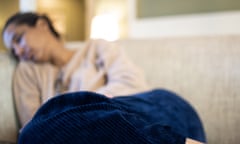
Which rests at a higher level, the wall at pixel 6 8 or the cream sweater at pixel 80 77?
the wall at pixel 6 8

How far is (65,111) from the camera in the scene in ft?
1.71

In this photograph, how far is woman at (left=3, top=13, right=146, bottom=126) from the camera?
1.00 m

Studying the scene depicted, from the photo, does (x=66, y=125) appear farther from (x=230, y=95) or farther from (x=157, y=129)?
(x=230, y=95)

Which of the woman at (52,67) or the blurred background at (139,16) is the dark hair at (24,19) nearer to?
the woman at (52,67)

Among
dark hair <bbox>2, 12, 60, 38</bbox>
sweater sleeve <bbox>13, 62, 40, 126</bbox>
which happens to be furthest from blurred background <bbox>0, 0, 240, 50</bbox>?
sweater sleeve <bbox>13, 62, 40, 126</bbox>

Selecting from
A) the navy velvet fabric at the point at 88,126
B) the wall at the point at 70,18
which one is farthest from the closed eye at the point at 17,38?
the wall at the point at 70,18

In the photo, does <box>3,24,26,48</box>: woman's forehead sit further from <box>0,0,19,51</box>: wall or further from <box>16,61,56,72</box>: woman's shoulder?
<box>0,0,19,51</box>: wall

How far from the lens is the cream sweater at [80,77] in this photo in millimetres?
979

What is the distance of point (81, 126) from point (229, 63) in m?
0.76

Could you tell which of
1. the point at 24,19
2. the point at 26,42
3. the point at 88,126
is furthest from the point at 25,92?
the point at 88,126

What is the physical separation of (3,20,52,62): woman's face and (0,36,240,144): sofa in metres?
0.06

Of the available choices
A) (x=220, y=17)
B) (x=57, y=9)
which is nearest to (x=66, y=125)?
(x=220, y=17)

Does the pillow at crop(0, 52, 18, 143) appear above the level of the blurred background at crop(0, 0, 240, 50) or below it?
below

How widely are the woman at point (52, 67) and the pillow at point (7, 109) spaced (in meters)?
0.02
